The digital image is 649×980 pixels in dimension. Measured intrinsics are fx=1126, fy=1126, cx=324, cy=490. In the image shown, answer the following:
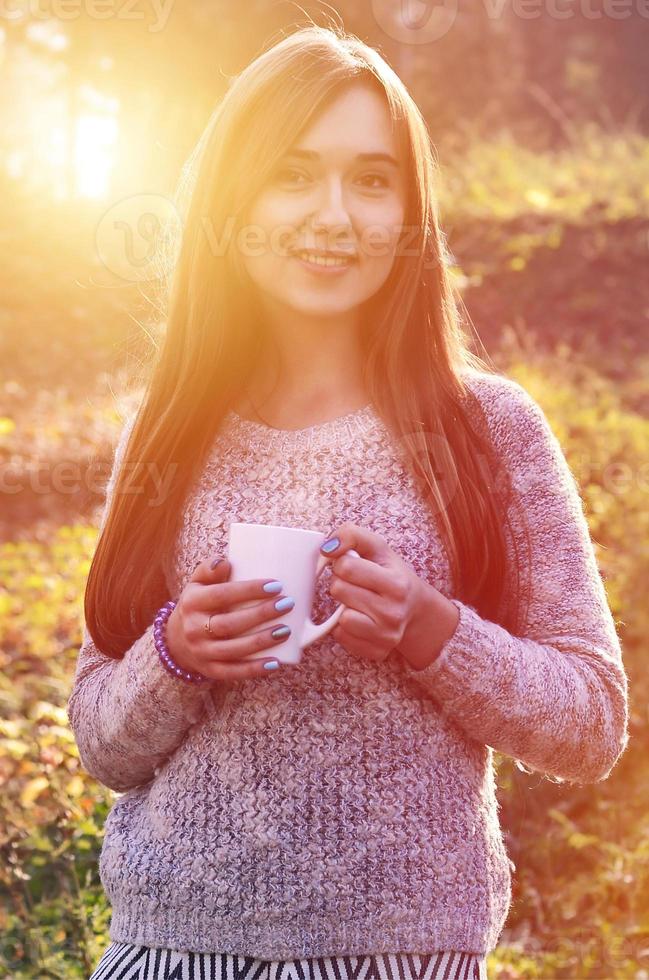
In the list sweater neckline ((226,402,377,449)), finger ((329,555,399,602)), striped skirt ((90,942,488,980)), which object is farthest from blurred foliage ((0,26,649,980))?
finger ((329,555,399,602))

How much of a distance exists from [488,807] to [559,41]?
18178 mm

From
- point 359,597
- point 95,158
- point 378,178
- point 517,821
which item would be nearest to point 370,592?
point 359,597

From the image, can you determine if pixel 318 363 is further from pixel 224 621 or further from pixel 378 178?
pixel 224 621

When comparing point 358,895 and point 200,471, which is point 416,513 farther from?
point 358,895

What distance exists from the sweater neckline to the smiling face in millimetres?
179

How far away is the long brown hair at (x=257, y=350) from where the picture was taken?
1771 millimetres

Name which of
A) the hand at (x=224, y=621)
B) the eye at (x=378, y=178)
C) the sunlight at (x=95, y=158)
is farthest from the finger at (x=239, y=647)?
the sunlight at (x=95, y=158)

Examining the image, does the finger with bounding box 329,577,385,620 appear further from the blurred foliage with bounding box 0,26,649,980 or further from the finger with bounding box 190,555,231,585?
the blurred foliage with bounding box 0,26,649,980

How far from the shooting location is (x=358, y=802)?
1632 mm

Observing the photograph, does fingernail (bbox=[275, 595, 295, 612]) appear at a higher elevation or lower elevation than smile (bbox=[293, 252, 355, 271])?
lower

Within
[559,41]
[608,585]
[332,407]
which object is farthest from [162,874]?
[559,41]

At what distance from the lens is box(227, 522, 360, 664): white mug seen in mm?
1468

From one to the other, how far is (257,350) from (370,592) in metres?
0.74

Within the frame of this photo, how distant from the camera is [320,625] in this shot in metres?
1.49
